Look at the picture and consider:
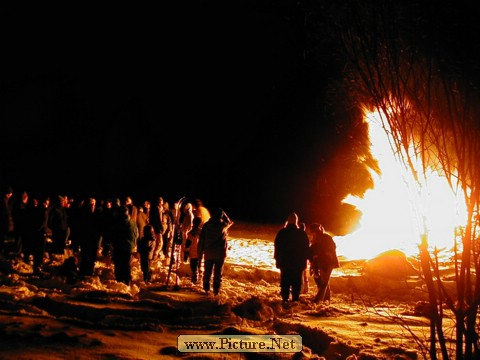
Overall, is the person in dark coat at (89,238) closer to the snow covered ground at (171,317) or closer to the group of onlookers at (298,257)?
the snow covered ground at (171,317)

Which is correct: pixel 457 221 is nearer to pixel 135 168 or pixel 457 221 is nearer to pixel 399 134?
pixel 399 134

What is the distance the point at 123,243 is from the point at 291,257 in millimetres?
3452

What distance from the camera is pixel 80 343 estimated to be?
5754mm

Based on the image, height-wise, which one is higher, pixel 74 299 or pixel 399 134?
pixel 399 134

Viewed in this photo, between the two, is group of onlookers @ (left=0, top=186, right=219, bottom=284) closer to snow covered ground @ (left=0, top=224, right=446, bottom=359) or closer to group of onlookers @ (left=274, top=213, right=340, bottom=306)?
snow covered ground @ (left=0, top=224, right=446, bottom=359)

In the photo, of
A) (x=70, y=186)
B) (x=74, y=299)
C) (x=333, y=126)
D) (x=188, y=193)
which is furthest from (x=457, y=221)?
(x=70, y=186)

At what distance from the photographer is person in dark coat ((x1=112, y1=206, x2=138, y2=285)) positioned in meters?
9.80

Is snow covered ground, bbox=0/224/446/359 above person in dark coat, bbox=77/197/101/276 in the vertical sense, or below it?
below

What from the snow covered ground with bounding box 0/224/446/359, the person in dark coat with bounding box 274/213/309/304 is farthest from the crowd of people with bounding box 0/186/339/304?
the snow covered ground with bounding box 0/224/446/359

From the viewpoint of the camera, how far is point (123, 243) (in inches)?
385

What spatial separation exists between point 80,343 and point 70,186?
2774 centimetres

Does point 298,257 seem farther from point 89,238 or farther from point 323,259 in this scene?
point 89,238

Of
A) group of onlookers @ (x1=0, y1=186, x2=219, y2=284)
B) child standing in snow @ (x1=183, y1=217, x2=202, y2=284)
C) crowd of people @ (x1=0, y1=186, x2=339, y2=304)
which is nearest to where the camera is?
crowd of people @ (x1=0, y1=186, x2=339, y2=304)

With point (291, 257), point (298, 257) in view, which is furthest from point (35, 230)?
point (298, 257)
